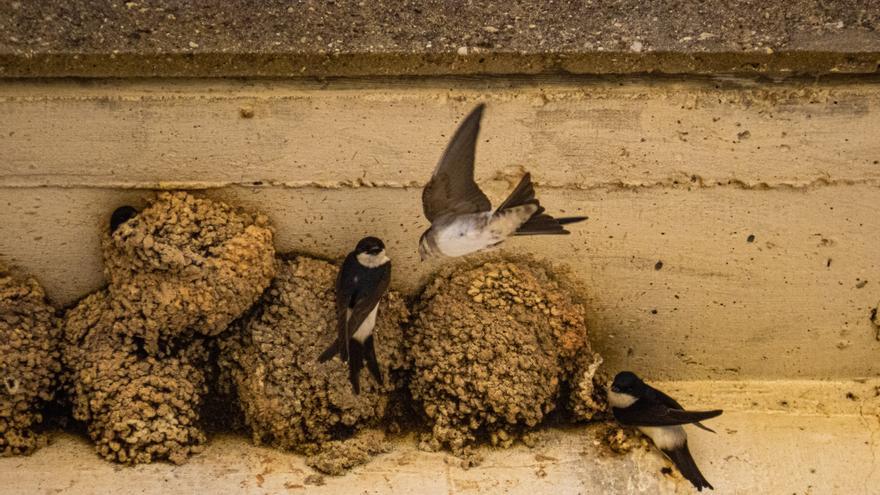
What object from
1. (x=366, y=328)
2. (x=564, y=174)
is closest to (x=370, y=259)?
(x=366, y=328)

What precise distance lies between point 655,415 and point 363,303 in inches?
33.5

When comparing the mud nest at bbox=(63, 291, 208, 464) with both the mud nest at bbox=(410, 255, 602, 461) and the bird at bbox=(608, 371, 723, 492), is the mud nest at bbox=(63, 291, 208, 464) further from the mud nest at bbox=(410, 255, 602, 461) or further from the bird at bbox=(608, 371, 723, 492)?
the bird at bbox=(608, 371, 723, 492)

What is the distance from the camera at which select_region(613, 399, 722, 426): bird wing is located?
126 inches

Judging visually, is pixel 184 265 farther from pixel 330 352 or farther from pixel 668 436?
pixel 668 436

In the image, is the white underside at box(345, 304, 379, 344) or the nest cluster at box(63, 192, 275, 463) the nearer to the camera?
the nest cluster at box(63, 192, 275, 463)

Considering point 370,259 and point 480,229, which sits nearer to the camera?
point 480,229

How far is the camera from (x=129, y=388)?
3.34m

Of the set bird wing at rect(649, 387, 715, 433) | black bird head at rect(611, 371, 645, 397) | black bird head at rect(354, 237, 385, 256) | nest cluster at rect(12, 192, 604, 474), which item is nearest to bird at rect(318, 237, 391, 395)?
black bird head at rect(354, 237, 385, 256)

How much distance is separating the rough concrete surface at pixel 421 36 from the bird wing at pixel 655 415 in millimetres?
924

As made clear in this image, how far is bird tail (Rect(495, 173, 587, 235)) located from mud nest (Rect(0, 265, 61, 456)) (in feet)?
4.51

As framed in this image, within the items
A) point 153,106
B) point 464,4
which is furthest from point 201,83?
point 464,4

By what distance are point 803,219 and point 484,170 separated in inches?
36.4

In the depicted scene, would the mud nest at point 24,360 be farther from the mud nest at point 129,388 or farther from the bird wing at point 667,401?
the bird wing at point 667,401

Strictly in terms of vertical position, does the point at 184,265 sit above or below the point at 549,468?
above
